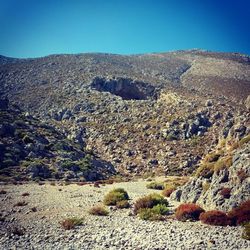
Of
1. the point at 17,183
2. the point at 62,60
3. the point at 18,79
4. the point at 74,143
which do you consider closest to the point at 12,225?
the point at 17,183

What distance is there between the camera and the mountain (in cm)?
5000

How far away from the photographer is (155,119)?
60000 millimetres

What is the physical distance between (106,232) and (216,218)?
18.1 ft

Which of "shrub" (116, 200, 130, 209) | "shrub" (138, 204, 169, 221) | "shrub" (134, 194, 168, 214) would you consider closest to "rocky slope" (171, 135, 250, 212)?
"shrub" (134, 194, 168, 214)

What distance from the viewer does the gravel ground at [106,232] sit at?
1414cm

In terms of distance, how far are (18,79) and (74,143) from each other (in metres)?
41.3

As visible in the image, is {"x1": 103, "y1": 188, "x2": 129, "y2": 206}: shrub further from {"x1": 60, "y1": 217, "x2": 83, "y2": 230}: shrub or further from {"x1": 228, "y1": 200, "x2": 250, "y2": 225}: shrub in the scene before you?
{"x1": 228, "y1": 200, "x2": 250, "y2": 225}: shrub

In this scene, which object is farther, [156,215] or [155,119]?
[155,119]

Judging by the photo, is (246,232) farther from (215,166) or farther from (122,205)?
(122,205)

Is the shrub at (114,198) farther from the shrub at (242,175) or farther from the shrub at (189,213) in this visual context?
the shrub at (242,175)

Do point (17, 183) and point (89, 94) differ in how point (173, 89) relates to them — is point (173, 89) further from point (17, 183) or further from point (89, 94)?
point (17, 183)

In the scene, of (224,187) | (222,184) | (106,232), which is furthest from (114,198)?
(224,187)

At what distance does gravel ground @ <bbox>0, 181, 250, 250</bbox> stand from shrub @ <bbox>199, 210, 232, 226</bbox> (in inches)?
14.3

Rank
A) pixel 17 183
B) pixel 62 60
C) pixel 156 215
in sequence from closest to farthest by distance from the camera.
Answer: pixel 156 215, pixel 17 183, pixel 62 60
